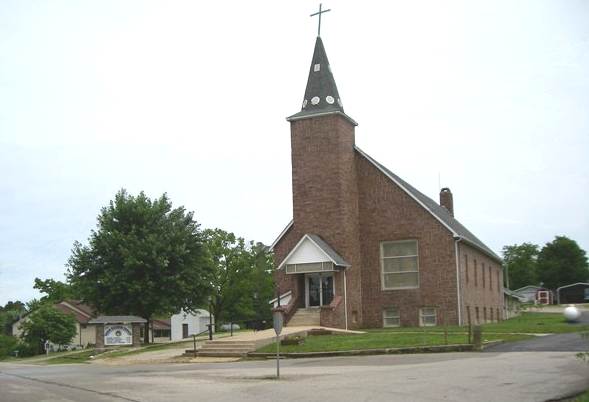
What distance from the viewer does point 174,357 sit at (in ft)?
95.4

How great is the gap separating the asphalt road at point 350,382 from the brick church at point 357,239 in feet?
48.9

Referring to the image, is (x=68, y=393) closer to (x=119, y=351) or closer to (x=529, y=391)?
(x=529, y=391)

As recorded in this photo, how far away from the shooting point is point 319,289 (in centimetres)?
3803

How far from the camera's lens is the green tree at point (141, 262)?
3891 cm

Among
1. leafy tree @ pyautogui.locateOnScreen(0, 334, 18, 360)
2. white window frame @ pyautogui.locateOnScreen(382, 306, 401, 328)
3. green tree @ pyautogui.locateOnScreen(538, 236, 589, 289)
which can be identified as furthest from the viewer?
green tree @ pyautogui.locateOnScreen(538, 236, 589, 289)

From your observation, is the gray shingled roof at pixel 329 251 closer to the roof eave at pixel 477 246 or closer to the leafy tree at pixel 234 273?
the roof eave at pixel 477 246

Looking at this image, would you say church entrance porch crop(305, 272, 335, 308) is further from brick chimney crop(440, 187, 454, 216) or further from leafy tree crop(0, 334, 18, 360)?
→ leafy tree crop(0, 334, 18, 360)

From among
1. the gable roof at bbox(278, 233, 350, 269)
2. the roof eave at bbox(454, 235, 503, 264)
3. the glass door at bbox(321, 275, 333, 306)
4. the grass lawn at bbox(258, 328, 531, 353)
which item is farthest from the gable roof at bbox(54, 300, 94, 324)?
the grass lawn at bbox(258, 328, 531, 353)

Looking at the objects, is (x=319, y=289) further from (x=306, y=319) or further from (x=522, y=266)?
(x=522, y=266)

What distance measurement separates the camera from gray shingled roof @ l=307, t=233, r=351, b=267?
36.5 metres

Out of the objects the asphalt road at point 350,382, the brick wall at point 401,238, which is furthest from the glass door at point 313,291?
the asphalt road at point 350,382

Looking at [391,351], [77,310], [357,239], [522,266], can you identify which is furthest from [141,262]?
[522,266]

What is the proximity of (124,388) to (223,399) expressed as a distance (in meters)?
3.76

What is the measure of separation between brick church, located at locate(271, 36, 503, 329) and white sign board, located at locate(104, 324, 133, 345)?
25.9ft
